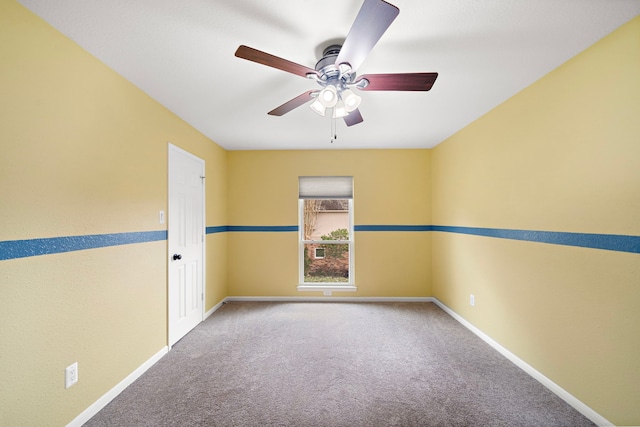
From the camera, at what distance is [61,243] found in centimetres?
162

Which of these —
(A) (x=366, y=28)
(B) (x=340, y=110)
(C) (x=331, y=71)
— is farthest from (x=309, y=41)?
(A) (x=366, y=28)

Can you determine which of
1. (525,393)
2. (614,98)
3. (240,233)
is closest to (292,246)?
(240,233)

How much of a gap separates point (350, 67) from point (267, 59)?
18.2 inches

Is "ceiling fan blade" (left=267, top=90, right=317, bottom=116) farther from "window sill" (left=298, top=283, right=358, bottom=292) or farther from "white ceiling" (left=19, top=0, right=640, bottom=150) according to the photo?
"window sill" (left=298, top=283, right=358, bottom=292)

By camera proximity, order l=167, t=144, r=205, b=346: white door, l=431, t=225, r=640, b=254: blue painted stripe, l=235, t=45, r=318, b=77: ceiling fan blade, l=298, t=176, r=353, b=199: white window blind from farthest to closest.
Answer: l=298, t=176, r=353, b=199: white window blind
l=167, t=144, r=205, b=346: white door
l=431, t=225, r=640, b=254: blue painted stripe
l=235, t=45, r=318, b=77: ceiling fan blade

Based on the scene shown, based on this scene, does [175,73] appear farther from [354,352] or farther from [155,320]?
[354,352]

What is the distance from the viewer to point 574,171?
1883 millimetres

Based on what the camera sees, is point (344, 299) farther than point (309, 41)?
Yes

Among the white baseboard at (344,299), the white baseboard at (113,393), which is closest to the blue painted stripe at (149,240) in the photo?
the white baseboard at (113,393)

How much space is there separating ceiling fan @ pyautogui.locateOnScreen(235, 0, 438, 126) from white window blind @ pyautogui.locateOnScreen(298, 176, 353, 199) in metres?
2.31

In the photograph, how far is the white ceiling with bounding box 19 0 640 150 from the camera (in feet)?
4.67

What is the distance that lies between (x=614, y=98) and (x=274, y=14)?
205cm

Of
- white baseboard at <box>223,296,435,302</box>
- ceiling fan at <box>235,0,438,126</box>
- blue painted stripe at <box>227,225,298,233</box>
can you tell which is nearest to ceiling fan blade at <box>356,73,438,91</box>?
ceiling fan at <box>235,0,438,126</box>

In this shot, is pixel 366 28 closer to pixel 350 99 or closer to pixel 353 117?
pixel 350 99
